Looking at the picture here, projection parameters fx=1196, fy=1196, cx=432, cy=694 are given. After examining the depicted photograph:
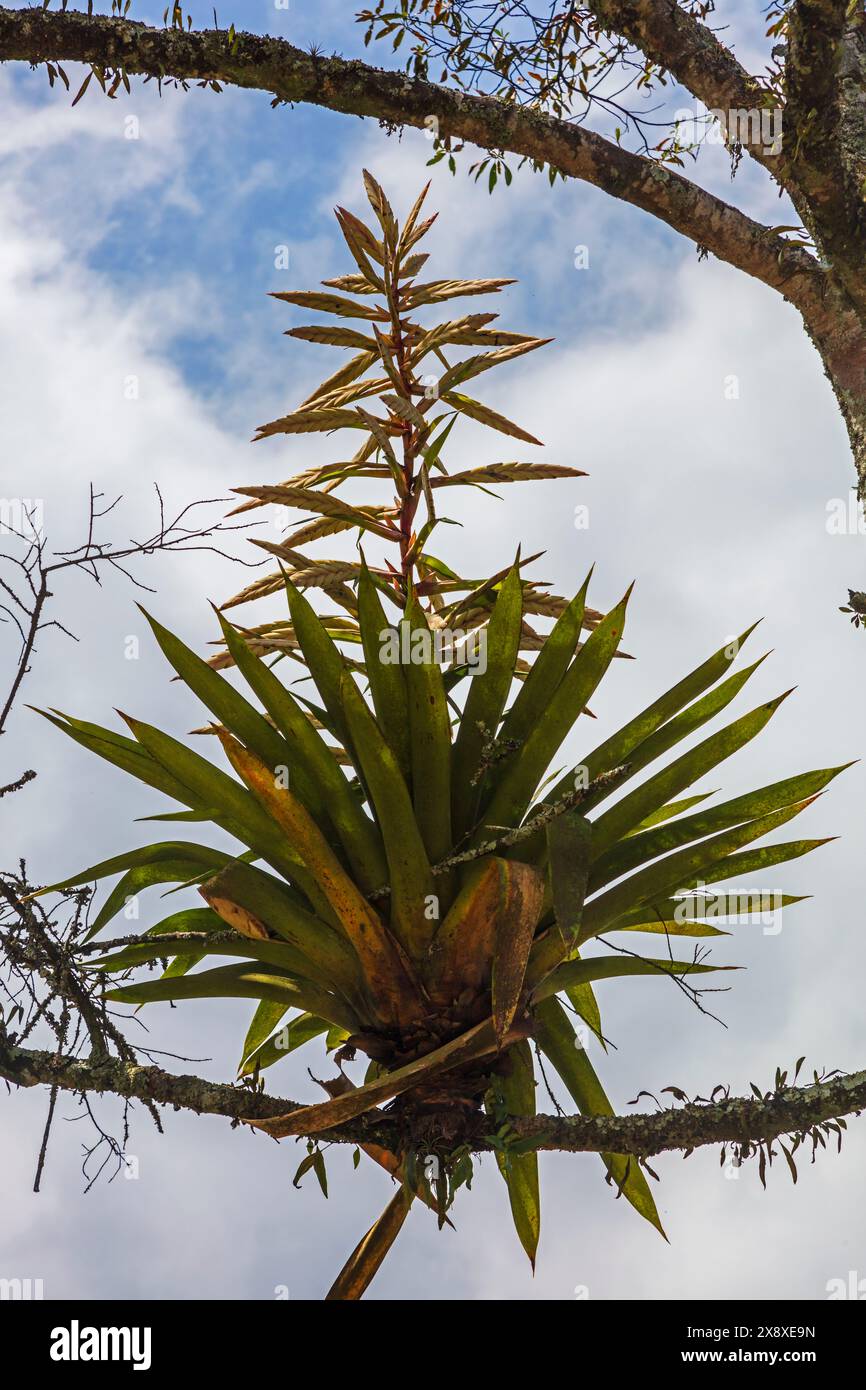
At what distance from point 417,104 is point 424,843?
183 cm

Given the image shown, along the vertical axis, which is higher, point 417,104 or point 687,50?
point 687,50

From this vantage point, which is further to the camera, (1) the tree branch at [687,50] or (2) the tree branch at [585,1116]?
(1) the tree branch at [687,50]

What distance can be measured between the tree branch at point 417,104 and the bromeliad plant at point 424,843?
2.86ft

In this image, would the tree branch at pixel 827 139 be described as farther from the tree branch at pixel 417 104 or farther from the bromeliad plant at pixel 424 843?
the bromeliad plant at pixel 424 843

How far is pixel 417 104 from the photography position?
284 centimetres

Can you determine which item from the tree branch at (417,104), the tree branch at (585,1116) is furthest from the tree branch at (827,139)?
the tree branch at (585,1116)

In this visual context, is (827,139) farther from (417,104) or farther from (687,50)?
(417,104)

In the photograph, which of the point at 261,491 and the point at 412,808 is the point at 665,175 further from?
the point at 412,808

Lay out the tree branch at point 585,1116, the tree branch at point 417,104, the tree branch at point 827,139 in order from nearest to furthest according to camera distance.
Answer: the tree branch at point 585,1116 < the tree branch at point 827,139 < the tree branch at point 417,104

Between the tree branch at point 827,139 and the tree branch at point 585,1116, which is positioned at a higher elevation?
the tree branch at point 827,139

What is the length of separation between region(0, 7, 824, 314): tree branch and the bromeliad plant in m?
0.87

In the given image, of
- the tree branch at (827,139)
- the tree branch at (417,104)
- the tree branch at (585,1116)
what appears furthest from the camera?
the tree branch at (417,104)

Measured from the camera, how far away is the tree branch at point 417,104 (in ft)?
8.93

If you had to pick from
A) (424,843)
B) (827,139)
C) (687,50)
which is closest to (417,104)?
(687,50)
